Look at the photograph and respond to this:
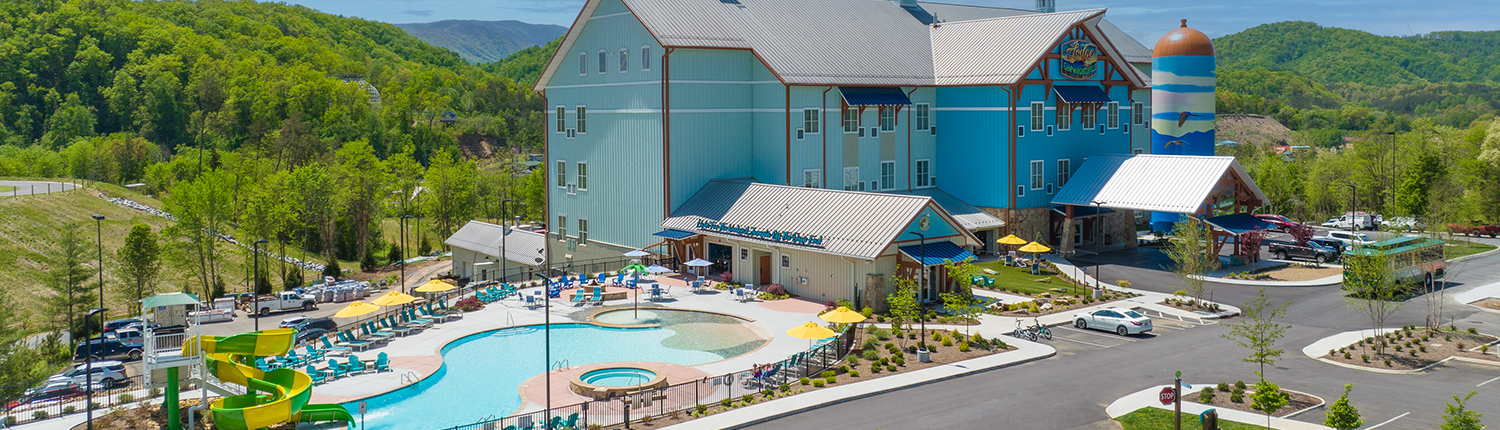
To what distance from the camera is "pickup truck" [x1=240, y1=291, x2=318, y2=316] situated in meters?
57.8

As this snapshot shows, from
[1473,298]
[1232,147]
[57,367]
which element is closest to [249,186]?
[57,367]

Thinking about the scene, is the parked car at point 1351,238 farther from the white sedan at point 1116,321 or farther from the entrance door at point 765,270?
the entrance door at point 765,270

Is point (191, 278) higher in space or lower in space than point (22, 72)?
lower

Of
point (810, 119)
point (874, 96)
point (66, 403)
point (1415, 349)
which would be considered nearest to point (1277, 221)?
point (1415, 349)

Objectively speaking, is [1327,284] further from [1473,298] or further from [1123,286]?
[1123,286]

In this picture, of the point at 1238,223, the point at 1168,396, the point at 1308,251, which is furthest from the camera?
the point at 1308,251

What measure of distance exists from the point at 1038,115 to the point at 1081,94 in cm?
337

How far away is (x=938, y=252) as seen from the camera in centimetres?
4700

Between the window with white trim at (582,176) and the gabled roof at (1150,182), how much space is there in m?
28.1

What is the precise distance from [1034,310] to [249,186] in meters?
68.8

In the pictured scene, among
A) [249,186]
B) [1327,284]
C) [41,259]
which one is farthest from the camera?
[249,186]

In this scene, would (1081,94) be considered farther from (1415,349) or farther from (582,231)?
(582,231)

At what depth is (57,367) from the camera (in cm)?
4441

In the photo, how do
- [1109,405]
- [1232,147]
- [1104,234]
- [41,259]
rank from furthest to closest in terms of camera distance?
1. [1232,147]
2. [41,259]
3. [1104,234]
4. [1109,405]
